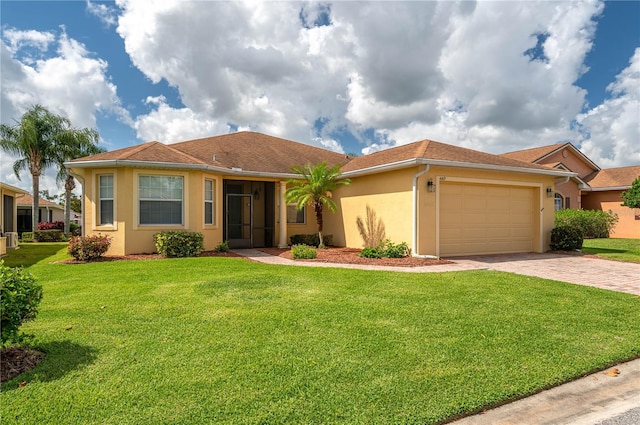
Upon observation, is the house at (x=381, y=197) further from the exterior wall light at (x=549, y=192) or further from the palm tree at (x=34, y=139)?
the palm tree at (x=34, y=139)

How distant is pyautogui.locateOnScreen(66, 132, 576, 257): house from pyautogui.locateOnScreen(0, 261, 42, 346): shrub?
28.5 feet

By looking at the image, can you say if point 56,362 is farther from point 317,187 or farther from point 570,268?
point 570,268

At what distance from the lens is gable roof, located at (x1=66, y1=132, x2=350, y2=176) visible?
1191 cm

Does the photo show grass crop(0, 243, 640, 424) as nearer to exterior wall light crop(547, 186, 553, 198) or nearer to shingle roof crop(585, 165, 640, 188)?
exterior wall light crop(547, 186, 553, 198)

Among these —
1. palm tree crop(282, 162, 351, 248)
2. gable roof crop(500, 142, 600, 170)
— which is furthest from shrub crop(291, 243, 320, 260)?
gable roof crop(500, 142, 600, 170)

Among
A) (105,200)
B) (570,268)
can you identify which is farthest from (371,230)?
(105,200)

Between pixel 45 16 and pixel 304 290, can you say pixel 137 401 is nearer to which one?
pixel 304 290

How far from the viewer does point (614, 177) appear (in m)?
24.1

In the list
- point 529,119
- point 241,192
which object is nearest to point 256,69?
Answer: point 241,192

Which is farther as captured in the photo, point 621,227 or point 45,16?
point 621,227

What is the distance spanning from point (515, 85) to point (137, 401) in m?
19.3

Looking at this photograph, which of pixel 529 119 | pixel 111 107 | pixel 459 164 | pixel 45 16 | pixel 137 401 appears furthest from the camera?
pixel 529 119

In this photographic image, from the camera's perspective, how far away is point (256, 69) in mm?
14633

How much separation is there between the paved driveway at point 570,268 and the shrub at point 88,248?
37.0 ft
